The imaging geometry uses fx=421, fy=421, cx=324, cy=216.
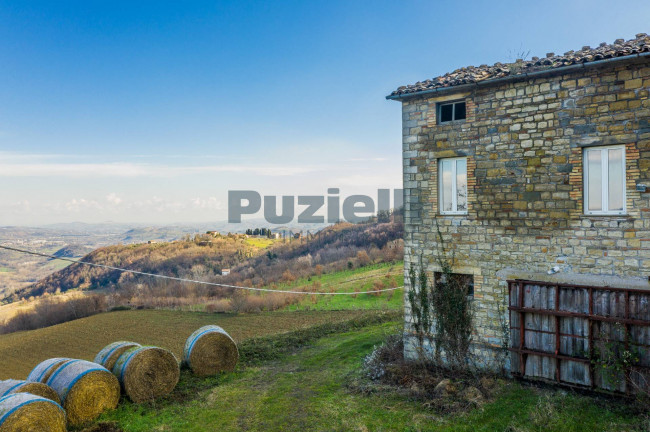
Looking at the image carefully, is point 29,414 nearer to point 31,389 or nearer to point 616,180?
point 31,389

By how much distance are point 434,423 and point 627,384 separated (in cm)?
386

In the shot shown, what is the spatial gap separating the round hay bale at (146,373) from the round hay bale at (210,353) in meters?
1.08

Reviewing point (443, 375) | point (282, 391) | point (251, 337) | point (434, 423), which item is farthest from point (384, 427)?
point (251, 337)

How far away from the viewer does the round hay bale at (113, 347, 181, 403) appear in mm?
10266

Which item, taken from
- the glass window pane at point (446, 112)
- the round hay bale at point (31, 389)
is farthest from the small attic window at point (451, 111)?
the round hay bale at point (31, 389)

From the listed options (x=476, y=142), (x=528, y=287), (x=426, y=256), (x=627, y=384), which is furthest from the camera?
(x=426, y=256)

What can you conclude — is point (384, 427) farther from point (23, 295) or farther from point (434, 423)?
point (23, 295)

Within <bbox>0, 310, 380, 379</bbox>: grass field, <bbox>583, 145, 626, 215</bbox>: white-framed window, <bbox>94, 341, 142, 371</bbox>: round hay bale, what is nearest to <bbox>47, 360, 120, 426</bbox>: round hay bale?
<bbox>94, 341, 142, 371</bbox>: round hay bale

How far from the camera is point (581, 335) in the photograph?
8.90 meters

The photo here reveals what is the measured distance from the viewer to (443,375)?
34.6ft

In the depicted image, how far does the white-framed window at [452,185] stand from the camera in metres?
10.8

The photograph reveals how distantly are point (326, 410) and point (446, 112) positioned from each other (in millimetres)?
7954

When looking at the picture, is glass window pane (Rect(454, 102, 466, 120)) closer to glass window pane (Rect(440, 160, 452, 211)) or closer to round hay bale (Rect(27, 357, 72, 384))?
glass window pane (Rect(440, 160, 452, 211))

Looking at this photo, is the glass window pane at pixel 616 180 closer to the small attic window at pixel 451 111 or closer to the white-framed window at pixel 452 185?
the white-framed window at pixel 452 185
